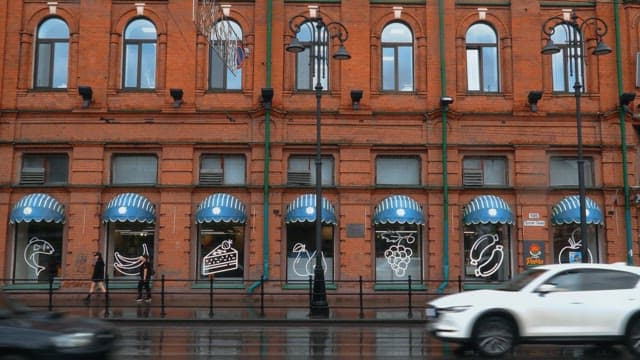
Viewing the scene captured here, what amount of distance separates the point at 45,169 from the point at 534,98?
1932 centimetres

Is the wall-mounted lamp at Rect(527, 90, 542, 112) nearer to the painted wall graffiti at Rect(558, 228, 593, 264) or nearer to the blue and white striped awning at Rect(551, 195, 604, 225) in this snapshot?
the blue and white striped awning at Rect(551, 195, 604, 225)

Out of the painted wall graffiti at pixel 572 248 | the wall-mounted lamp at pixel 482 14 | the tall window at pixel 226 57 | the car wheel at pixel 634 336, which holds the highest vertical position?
the wall-mounted lamp at pixel 482 14

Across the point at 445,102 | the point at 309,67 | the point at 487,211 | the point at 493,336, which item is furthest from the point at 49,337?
the point at 445,102

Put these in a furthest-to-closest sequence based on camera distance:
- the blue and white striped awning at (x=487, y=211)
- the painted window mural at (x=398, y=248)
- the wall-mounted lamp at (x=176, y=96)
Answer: the painted window mural at (x=398, y=248)
the wall-mounted lamp at (x=176, y=96)
the blue and white striped awning at (x=487, y=211)

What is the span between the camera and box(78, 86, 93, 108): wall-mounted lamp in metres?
26.3

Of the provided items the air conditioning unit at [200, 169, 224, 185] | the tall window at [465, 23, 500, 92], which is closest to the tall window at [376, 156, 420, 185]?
the tall window at [465, 23, 500, 92]

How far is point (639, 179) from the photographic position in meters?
27.2

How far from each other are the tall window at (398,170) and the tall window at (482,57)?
4124mm

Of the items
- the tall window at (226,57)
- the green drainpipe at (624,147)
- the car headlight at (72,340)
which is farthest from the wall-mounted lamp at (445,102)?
the car headlight at (72,340)

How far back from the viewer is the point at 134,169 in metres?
27.0

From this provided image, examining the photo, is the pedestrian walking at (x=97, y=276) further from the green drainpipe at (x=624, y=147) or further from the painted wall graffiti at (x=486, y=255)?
the green drainpipe at (x=624, y=147)

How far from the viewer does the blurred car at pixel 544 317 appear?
12578 millimetres

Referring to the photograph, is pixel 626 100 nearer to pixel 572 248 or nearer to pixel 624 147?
pixel 624 147

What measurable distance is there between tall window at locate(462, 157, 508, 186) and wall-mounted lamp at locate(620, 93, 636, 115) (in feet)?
16.6
